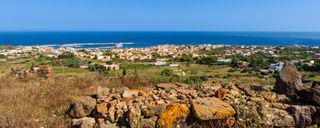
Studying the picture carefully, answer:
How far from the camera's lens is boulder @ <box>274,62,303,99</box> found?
866 cm

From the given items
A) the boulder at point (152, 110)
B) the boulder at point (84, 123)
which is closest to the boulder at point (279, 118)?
the boulder at point (152, 110)

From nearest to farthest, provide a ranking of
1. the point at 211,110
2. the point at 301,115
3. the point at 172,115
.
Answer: the point at 172,115 < the point at 211,110 < the point at 301,115

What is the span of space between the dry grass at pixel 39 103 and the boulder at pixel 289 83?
504 centimetres

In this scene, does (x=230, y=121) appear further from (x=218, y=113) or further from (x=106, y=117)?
(x=106, y=117)

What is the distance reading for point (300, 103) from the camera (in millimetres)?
8086

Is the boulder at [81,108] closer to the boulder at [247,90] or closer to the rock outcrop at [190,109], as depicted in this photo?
the rock outcrop at [190,109]

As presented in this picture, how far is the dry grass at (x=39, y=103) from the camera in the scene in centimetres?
682

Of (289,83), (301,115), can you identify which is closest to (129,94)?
(301,115)

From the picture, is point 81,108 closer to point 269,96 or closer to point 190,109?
point 190,109

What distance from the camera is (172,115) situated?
20.8 ft

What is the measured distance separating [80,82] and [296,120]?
717 cm

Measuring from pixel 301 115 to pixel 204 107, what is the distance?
2.03 meters

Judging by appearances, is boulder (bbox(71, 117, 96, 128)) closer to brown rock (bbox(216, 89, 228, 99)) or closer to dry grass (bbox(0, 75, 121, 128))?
dry grass (bbox(0, 75, 121, 128))

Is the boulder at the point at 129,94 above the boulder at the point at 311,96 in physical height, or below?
below
